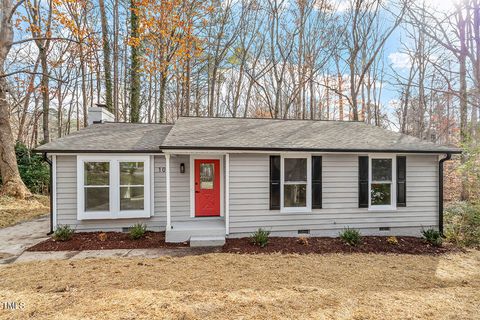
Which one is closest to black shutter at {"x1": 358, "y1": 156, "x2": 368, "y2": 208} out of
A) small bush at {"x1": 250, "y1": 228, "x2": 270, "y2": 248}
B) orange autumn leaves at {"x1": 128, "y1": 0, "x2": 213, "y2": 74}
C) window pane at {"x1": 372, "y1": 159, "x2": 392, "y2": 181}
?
window pane at {"x1": 372, "y1": 159, "x2": 392, "y2": 181}

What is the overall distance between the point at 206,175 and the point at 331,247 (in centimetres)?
394

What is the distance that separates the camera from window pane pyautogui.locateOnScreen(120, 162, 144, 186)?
265 inches

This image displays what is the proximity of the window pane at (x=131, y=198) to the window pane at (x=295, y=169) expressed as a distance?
412 centimetres

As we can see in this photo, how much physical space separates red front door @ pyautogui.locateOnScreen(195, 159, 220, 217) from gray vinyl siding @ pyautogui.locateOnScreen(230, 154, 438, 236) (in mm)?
1075

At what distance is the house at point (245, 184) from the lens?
253 inches

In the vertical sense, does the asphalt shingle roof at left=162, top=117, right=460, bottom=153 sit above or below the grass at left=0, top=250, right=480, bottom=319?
above

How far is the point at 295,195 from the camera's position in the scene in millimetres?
6699

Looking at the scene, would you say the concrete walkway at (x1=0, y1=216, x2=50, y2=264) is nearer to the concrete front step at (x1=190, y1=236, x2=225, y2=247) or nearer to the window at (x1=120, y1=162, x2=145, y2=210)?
the window at (x1=120, y1=162, x2=145, y2=210)

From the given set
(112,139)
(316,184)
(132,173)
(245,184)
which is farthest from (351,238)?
(112,139)

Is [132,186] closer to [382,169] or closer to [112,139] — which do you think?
[112,139]

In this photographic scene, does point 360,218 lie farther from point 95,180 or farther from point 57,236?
point 57,236

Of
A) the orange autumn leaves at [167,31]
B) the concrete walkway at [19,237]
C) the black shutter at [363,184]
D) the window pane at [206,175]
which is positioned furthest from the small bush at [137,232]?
the orange autumn leaves at [167,31]

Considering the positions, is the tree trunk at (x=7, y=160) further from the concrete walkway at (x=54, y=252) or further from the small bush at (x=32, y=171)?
the concrete walkway at (x=54, y=252)

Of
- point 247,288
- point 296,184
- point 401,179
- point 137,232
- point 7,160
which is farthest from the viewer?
point 7,160
